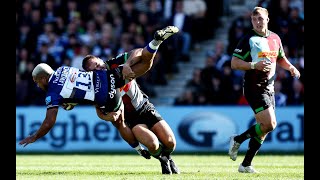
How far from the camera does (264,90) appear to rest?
13992 mm

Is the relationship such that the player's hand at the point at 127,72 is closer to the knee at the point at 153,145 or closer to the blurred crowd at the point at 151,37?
the knee at the point at 153,145

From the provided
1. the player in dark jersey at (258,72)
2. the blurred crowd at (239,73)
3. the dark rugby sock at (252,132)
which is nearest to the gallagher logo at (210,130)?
the blurred crowd at (239,73)

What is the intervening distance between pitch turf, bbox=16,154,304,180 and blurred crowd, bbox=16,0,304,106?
4.99m

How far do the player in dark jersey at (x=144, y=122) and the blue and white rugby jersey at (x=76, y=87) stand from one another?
1.86 feet

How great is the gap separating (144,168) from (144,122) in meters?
1.62

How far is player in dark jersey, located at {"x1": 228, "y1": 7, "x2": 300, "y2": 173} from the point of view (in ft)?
45.3

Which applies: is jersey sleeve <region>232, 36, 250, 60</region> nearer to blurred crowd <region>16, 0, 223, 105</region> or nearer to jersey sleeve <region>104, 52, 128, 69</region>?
jersey sleeve <region>104, 52, 128, 69</region>

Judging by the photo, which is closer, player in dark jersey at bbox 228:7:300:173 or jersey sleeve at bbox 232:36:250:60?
player in dark jersey at bbox 228:7:300:173

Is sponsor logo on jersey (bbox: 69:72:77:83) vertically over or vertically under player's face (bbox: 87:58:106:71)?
under

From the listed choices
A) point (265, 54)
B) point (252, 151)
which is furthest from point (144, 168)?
point (265, 54)

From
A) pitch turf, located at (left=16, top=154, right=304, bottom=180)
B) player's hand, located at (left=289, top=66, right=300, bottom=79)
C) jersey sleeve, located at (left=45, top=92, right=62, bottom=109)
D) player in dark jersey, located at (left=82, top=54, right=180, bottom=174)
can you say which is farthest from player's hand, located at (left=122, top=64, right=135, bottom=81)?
player's hand, located at (left=289, top=66, right=300, bottom=79)

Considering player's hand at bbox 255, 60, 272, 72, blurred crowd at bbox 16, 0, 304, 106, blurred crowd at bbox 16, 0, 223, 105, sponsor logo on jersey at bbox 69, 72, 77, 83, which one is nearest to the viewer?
sponsor logo on jersey at bbox 69, 72, 77, 83

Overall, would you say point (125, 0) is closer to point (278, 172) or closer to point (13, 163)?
point (278, 172)

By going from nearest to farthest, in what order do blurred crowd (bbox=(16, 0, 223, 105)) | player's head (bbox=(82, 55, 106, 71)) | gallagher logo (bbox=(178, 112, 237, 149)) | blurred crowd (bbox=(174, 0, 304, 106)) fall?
player's head (bbox=(82, 55, 106, 71))
gallagher logo (bbox=(178, 112, 237, 149))
blurred crowd (bbox=(174, 0, 304, 106))
blurred crowd (bbox=(16, 0, 223, 105))
